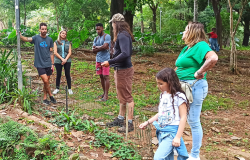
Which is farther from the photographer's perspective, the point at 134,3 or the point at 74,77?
the point at 134,3

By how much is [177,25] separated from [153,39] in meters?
14.0

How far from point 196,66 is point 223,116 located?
10.5 feet

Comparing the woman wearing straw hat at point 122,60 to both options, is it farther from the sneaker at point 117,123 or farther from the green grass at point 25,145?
the green grass at point 25,145

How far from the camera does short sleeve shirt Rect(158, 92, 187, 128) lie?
2.58m

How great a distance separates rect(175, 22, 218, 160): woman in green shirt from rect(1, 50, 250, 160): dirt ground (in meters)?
0.82

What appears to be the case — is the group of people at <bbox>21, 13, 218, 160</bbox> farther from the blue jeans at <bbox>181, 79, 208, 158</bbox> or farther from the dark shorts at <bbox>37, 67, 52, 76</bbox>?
the dark shorts at <bbox>37, 67, 52, 76</bbox>

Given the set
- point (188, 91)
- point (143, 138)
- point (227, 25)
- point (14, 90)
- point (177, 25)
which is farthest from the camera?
point (177, 25)

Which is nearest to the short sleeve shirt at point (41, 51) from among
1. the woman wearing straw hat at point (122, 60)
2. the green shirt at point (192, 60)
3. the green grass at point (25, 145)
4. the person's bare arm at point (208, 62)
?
the green grass at point (25, 145)

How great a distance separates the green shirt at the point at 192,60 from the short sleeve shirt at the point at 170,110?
25.9 inches

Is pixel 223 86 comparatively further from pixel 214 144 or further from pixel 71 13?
pixel 71 13

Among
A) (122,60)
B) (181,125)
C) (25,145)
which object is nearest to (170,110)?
(181,125)

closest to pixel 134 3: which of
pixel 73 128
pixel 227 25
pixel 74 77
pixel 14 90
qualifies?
pixel 74 77

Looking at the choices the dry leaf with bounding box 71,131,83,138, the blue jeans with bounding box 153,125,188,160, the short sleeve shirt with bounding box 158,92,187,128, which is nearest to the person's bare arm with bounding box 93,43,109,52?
the dry leaf with bounding box 71,131,83,138

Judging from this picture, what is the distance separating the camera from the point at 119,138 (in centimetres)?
394
